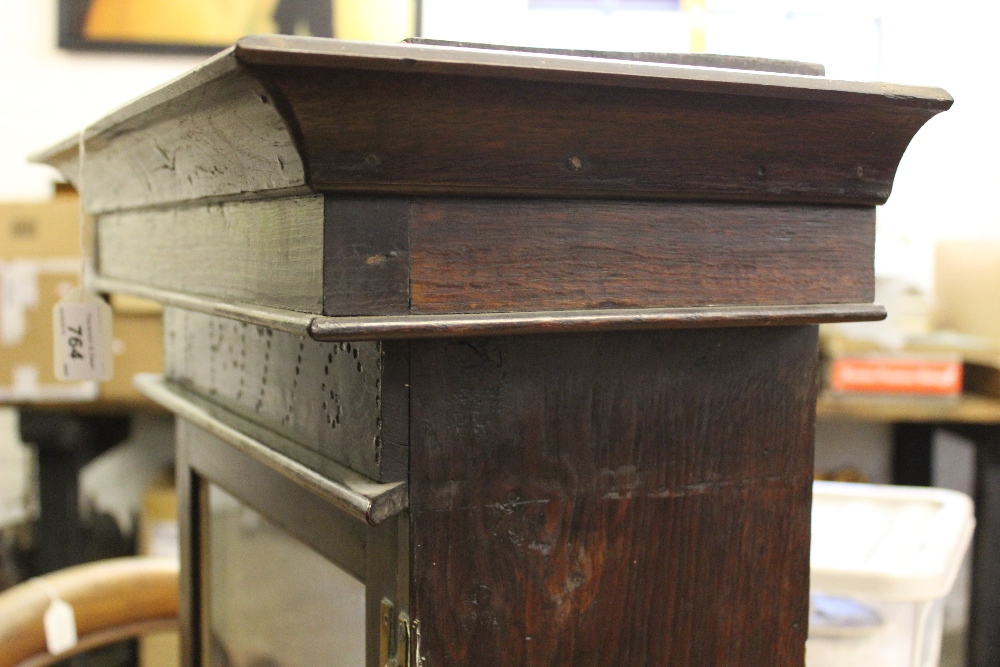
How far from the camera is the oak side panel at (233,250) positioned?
1.93 ft

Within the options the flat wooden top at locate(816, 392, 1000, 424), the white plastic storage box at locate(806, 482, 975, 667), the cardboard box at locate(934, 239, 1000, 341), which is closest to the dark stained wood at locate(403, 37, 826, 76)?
the white plastic storage box at locate(806, 482, 975, 667)

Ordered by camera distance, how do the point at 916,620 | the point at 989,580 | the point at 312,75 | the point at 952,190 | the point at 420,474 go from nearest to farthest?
the point at 312,75, the point at 420,474, the point at 916,620, the point at 989,580, the point at 952,190

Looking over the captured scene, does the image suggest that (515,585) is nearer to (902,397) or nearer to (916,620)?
(916,620)

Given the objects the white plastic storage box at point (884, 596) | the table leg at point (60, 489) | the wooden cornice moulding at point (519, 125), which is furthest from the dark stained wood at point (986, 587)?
the table leg at point (60, 489)

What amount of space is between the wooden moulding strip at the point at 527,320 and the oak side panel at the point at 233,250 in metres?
0.02

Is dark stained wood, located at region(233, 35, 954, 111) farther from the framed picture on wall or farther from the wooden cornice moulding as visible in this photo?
the framed picture on wall

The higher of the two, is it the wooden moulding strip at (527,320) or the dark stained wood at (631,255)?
the dark stained wood at (631,255)

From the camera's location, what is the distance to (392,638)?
0.64 m

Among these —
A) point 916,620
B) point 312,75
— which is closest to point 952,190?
point 916,620

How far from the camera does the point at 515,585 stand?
0.66 metres

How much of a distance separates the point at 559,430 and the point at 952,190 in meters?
2.53

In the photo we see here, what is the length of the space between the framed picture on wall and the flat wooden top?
1.44 metres

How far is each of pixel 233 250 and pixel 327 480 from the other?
19cm

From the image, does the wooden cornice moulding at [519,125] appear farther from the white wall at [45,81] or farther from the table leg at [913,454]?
the table leg at [913,454]
